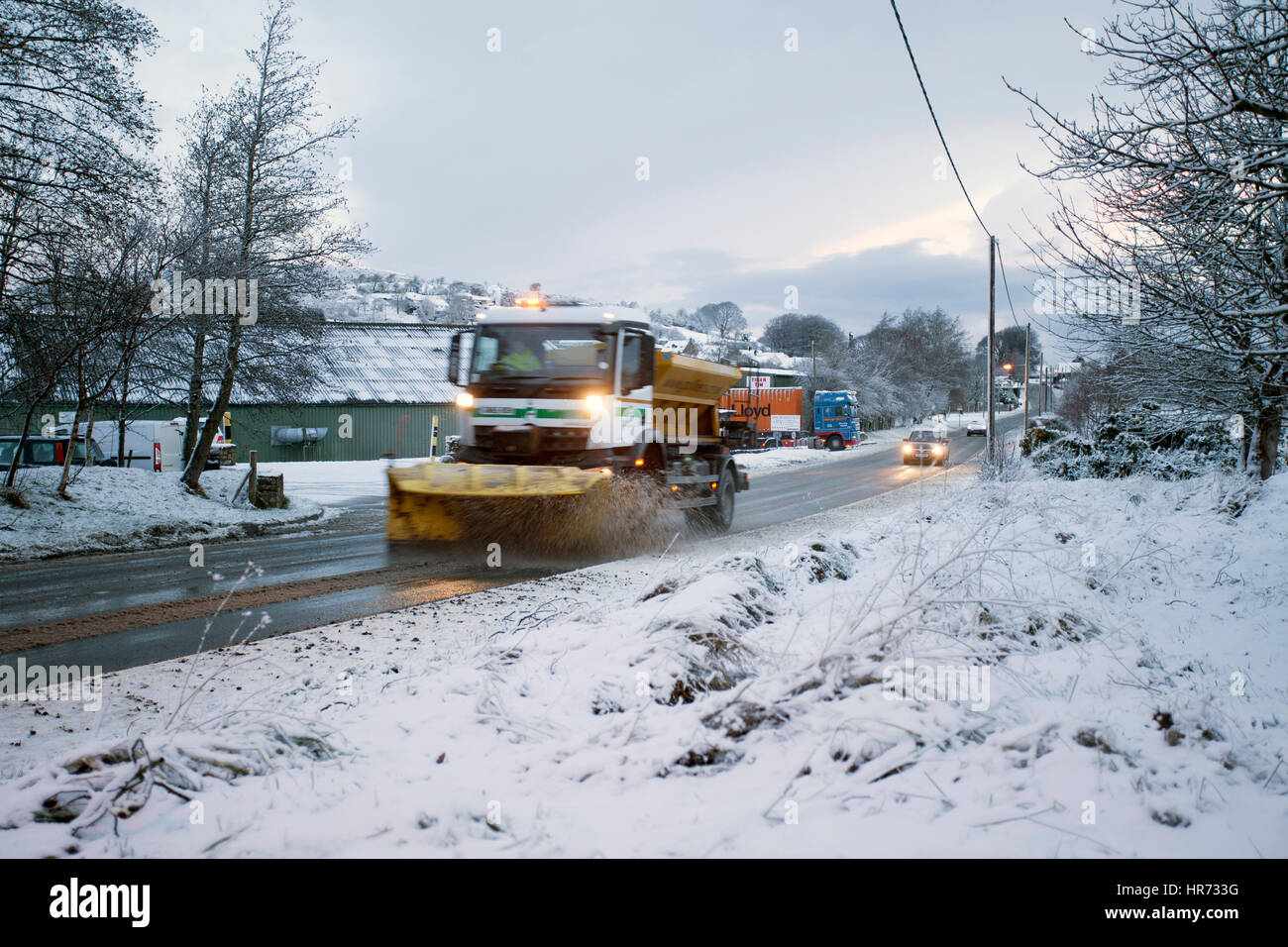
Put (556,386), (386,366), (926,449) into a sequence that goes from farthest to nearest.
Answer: (386,366) → (926,449) → (556,386)

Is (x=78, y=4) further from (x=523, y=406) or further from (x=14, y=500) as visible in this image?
(x=523, y=406)

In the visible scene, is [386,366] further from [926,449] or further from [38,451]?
[926,449]

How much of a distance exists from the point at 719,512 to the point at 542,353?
429 cm

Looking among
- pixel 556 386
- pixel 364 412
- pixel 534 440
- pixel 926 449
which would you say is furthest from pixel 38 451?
pixel 926 449

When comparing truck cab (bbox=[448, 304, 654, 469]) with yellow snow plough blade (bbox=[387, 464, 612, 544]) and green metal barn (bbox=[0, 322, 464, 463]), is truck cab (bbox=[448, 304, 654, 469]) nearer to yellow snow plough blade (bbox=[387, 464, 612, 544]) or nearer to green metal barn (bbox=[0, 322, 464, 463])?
yellow snow plough blade (bbox=[387, 464, 612, 544])

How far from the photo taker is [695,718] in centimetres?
357

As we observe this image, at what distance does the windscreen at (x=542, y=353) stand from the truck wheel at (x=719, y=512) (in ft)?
10.3

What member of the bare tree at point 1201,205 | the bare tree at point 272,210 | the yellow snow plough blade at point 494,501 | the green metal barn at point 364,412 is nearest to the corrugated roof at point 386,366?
the green metal barn at point 364,412

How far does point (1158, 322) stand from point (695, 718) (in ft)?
21.6

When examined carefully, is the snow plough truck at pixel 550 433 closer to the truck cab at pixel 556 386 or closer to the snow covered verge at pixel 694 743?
the truck cab at pixel 556 386

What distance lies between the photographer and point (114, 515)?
42.5 ft

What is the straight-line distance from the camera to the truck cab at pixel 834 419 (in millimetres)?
53375

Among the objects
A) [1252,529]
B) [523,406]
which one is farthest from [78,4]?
[1252,529]

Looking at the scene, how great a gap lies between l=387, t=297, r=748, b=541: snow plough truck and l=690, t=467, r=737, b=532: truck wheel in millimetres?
1272
